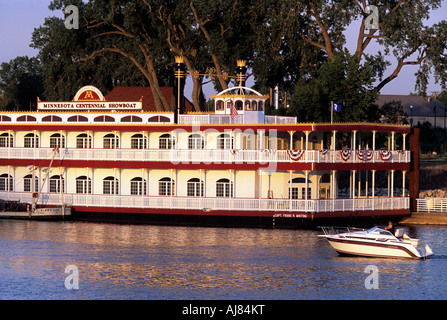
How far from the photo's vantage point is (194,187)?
61.3 m

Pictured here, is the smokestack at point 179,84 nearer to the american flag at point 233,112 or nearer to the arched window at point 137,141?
the arched window at point 137,141

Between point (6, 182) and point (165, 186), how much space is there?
1295cm

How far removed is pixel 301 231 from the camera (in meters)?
58.6

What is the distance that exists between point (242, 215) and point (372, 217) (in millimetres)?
8765

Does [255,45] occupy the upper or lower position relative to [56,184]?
upper

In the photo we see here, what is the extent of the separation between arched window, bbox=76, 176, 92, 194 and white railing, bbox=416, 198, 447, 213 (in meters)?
24.0

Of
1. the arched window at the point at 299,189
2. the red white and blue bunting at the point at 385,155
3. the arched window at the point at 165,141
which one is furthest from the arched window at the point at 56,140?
the red white and blue bunting at the point at 385,155

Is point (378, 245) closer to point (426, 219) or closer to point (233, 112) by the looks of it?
point (426, 219)

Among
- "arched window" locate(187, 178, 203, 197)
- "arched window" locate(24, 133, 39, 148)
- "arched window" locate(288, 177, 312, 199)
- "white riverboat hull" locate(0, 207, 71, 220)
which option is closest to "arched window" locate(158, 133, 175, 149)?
"arched window" locate(187, 178, 203, 197)

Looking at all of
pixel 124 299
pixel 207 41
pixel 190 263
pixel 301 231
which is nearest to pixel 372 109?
pixel 207 41

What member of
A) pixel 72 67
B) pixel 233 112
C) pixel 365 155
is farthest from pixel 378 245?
pixel 72 67

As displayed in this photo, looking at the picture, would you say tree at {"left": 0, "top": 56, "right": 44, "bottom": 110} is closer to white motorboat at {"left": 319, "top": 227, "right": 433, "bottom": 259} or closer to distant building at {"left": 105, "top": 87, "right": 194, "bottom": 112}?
distant building at {"left": 105, "top": 87, "right": 194, "bottom": 112}

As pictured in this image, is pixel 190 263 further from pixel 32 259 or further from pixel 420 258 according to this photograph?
pixel 420 258

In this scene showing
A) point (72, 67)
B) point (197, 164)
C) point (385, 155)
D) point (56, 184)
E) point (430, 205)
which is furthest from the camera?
point (72, 67)
